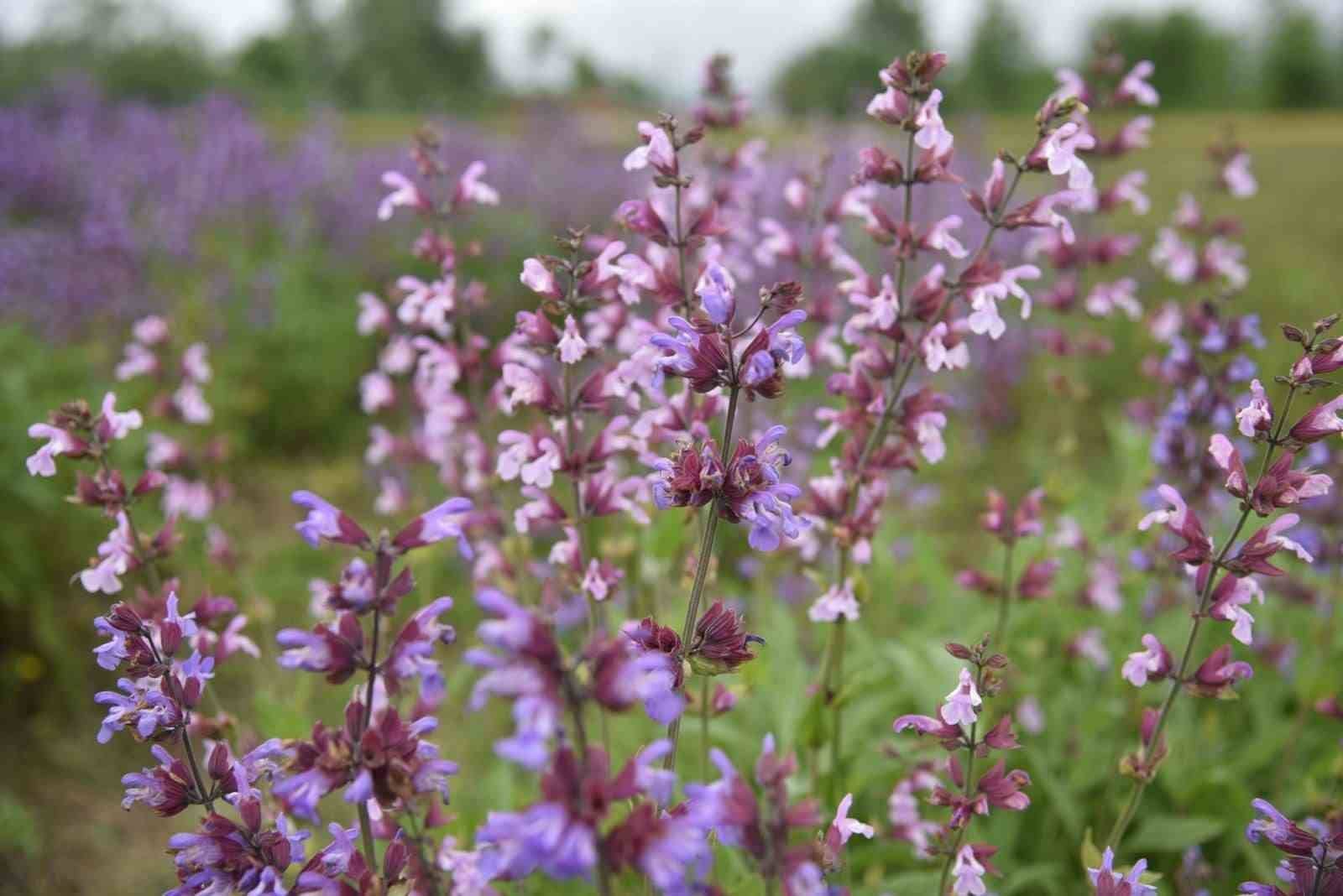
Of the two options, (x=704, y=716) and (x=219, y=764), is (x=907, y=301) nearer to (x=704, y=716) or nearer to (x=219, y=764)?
(x=704, y=716)

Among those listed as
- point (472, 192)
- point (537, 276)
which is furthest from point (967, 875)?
point (472, 192)

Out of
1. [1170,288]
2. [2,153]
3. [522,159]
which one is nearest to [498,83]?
[522,159]

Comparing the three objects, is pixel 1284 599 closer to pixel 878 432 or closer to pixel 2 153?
pixel 878 432

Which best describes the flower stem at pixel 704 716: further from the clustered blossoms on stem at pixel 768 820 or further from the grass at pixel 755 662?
the clustered blossoms on stem at pixel 768 820

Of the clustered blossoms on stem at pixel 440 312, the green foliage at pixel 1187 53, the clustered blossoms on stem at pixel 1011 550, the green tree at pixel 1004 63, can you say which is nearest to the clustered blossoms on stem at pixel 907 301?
the clustered blossoms on stem at pixel 1011 550

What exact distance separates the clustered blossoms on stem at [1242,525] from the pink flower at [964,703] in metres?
0.49

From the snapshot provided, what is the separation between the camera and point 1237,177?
367 centimetres

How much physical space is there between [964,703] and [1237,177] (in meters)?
2.79

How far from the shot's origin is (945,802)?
1.94 meters

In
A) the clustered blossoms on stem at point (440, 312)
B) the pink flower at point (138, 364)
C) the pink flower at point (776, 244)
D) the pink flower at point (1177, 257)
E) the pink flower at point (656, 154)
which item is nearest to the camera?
the pink flower at point (656, 154)

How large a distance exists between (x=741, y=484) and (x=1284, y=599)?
408cm

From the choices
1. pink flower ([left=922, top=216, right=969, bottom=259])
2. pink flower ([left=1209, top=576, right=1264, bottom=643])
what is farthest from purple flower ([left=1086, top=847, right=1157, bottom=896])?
pink flower ([left=922, top=216, right=969, bottom=259])

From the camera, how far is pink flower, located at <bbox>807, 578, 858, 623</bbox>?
248cm

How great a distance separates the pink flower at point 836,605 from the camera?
2482 mm
